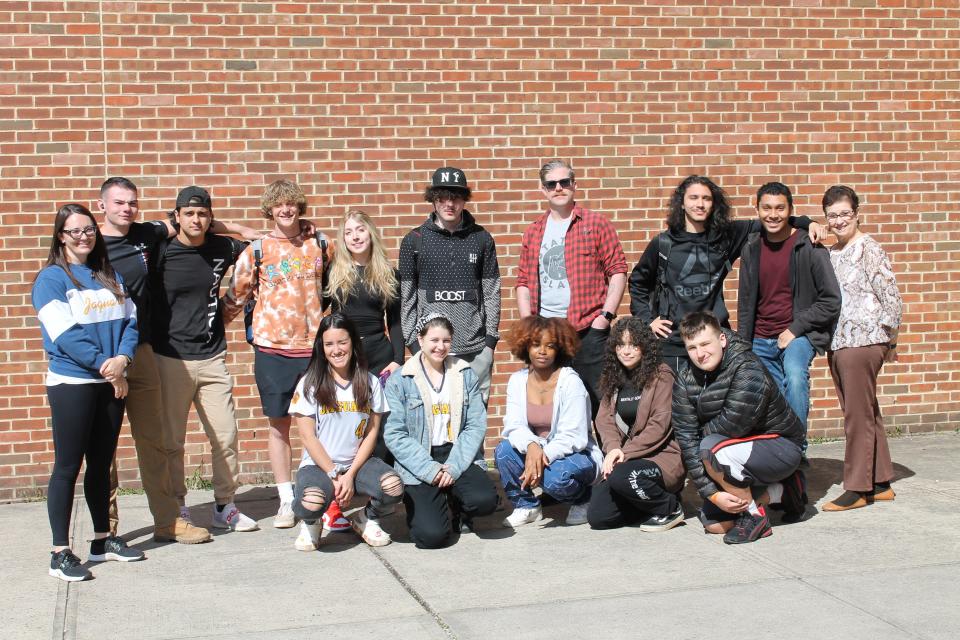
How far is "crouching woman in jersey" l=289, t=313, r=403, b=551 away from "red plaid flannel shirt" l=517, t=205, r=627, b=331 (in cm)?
124

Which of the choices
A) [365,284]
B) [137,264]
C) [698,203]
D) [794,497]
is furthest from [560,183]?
[137,264]

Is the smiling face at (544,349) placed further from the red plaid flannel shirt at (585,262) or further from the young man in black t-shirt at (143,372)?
the young man in black t-shirt at (143,372)

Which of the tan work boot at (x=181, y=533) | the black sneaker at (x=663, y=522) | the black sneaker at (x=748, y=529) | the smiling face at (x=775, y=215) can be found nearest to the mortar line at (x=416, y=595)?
the tan work boot at (x=181, y=533)

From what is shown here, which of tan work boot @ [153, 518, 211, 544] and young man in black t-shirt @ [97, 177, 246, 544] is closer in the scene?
young man in black t-shirt @ [97, 177, 246, 544]

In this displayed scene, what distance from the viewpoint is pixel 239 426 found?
761cm

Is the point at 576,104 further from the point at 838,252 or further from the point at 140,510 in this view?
the point at 140,510

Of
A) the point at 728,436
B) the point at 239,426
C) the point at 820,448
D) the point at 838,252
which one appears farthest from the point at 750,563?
the point at 239,426

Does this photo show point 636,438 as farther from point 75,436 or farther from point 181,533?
point 75,436

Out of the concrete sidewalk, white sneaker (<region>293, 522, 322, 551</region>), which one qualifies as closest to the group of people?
white sneaker (<region>293, 522, 322, 551</region>)

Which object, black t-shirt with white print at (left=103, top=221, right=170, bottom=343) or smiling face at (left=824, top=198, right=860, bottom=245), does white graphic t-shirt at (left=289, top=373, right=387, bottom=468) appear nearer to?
black t-shirt with white print at (left=103, top=221, right=170, bottom=343)

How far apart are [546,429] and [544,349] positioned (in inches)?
18.3

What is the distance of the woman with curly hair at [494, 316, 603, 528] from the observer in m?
6.12

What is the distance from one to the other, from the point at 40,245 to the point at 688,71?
4.61 m

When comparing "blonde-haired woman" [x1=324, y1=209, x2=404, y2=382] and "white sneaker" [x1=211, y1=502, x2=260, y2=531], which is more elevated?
"blonde-haired woman" [x1=324, y1=209, x2=404, y2=382]
